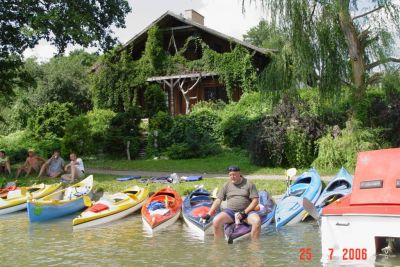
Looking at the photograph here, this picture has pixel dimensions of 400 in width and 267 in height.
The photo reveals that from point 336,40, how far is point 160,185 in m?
7.83

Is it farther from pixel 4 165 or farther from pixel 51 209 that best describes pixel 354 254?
pixel 4 165

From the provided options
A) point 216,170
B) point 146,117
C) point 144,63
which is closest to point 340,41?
point 216,170

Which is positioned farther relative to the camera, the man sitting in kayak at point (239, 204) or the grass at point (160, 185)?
the grass at point (160, 185)

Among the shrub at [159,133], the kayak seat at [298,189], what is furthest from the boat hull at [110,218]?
the shrub at [159,133]

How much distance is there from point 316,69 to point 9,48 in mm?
15708

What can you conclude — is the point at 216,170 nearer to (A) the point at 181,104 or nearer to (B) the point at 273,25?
(B) the point at 273,25

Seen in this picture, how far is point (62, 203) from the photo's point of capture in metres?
15.6

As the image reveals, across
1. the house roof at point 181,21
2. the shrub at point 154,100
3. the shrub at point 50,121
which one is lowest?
the shrub at point 50,121

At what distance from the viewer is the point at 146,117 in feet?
107

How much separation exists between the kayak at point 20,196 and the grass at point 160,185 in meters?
1.64

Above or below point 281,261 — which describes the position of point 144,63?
above

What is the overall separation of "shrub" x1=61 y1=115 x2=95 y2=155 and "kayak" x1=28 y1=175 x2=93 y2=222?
34.4 feet

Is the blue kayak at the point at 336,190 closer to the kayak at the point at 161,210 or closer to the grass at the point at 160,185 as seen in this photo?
the grass at the point at 160,185

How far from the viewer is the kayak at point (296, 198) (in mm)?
12578
